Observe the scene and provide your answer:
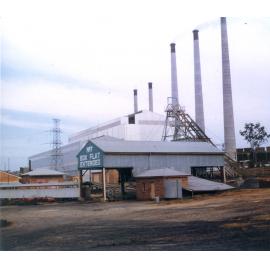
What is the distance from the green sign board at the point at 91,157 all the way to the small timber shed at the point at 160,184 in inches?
165

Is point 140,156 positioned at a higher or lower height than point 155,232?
higher

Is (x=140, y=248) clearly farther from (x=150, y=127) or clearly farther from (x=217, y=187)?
(x=150, y=127)

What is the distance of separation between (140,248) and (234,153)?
45305mm

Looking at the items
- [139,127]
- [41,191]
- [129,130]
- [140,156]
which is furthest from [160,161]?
[139,127]

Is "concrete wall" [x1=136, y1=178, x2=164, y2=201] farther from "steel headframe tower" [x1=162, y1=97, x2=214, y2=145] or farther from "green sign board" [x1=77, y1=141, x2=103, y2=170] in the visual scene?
"steel headframe tower" [x1=162, y1=97, x2=214, y2=145]

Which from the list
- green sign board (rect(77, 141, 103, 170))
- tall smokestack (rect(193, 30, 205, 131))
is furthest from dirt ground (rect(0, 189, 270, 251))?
tall smokestack (rect(193, 30, 205, 131))

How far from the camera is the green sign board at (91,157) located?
4053 cm

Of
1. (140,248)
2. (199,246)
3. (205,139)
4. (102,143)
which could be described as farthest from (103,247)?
(205,139)

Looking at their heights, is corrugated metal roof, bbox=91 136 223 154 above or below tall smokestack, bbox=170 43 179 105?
below

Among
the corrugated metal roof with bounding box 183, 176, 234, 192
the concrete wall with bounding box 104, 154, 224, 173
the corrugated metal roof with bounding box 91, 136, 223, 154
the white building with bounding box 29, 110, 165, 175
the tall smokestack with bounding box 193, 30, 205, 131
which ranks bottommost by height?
the corrugated metal roof with bounding box 183, 176, 234, 192

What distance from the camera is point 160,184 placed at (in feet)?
120

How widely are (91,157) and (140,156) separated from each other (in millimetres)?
4994

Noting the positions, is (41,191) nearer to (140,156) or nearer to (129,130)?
(140,156)

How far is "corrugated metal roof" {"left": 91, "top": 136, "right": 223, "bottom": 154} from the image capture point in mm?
41812
